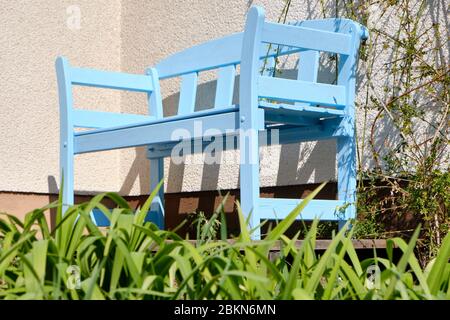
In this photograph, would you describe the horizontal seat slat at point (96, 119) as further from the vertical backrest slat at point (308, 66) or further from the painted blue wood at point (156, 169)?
the vertical backrest slat at point (308, 66)

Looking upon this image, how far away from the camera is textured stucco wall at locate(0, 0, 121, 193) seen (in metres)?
3.93

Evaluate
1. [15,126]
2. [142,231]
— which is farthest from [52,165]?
[142,231]

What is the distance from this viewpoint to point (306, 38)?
9.20 ft

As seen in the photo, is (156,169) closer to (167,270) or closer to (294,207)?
(294,207)

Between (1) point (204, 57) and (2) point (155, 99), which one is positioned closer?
(1) point (204, 57)

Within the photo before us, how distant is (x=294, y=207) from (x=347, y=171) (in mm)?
322

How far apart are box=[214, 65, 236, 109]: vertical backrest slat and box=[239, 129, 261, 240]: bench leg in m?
0.92

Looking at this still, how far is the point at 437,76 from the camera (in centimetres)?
293

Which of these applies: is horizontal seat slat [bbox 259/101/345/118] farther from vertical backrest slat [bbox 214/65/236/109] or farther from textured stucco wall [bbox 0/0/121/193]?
textured stucco wall [bbox 0/0/121/193]

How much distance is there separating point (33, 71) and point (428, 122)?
6.50 ft

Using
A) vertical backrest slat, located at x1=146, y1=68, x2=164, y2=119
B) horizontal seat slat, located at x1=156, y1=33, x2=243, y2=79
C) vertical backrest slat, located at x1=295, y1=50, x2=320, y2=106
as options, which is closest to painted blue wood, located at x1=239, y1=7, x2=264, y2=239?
vertical backrest slat, located at x1=295, y1=50, x2=320, y2=106

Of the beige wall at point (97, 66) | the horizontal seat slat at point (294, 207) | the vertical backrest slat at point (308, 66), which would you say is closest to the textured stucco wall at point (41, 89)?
the beige wall at point (97, 66)

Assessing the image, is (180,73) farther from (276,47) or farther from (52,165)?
(52,165)

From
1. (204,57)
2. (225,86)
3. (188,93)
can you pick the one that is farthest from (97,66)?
(225,86)
